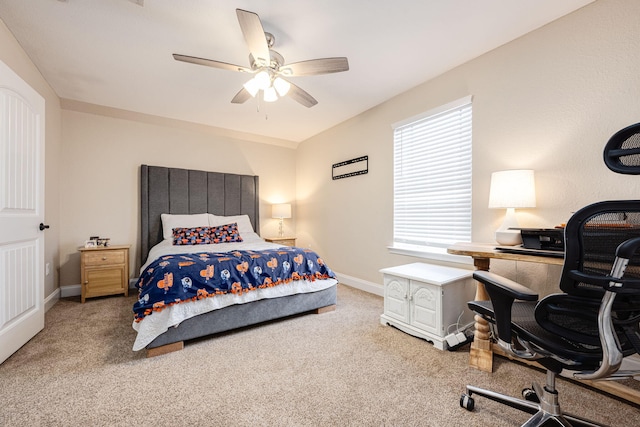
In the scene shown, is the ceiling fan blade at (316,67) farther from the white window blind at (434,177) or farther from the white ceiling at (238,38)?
the white window blind at (434,177)

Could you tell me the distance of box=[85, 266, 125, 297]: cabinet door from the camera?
3.30 m

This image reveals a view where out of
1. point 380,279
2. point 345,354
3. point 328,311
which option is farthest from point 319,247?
point 345,354

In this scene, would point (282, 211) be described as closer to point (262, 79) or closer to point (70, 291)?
point (262, 79)

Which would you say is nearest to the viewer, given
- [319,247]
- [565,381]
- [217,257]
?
[565,381]

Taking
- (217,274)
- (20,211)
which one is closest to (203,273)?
(217,274)

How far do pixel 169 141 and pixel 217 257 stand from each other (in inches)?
103

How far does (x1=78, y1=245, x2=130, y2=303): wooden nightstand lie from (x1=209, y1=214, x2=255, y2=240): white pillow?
3.69 feet

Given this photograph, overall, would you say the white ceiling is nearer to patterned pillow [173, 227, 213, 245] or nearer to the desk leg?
patterned pillow [173, 227, 213, 245]

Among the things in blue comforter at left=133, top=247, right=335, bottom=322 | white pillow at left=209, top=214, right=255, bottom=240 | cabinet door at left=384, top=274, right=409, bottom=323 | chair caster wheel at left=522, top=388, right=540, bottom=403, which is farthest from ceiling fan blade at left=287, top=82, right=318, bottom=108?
chair caster wheel at left=522, top=388, right=540, bottom=403

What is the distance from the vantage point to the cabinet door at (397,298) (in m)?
2.47

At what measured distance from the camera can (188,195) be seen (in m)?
4.21

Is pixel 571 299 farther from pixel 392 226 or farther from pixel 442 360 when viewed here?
pixel 392 226

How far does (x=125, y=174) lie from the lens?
3896 mm

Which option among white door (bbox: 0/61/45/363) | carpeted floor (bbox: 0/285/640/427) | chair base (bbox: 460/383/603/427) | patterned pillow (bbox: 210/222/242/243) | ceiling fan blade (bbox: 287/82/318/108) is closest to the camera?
chair base (bbox: 460/383/603/427)
